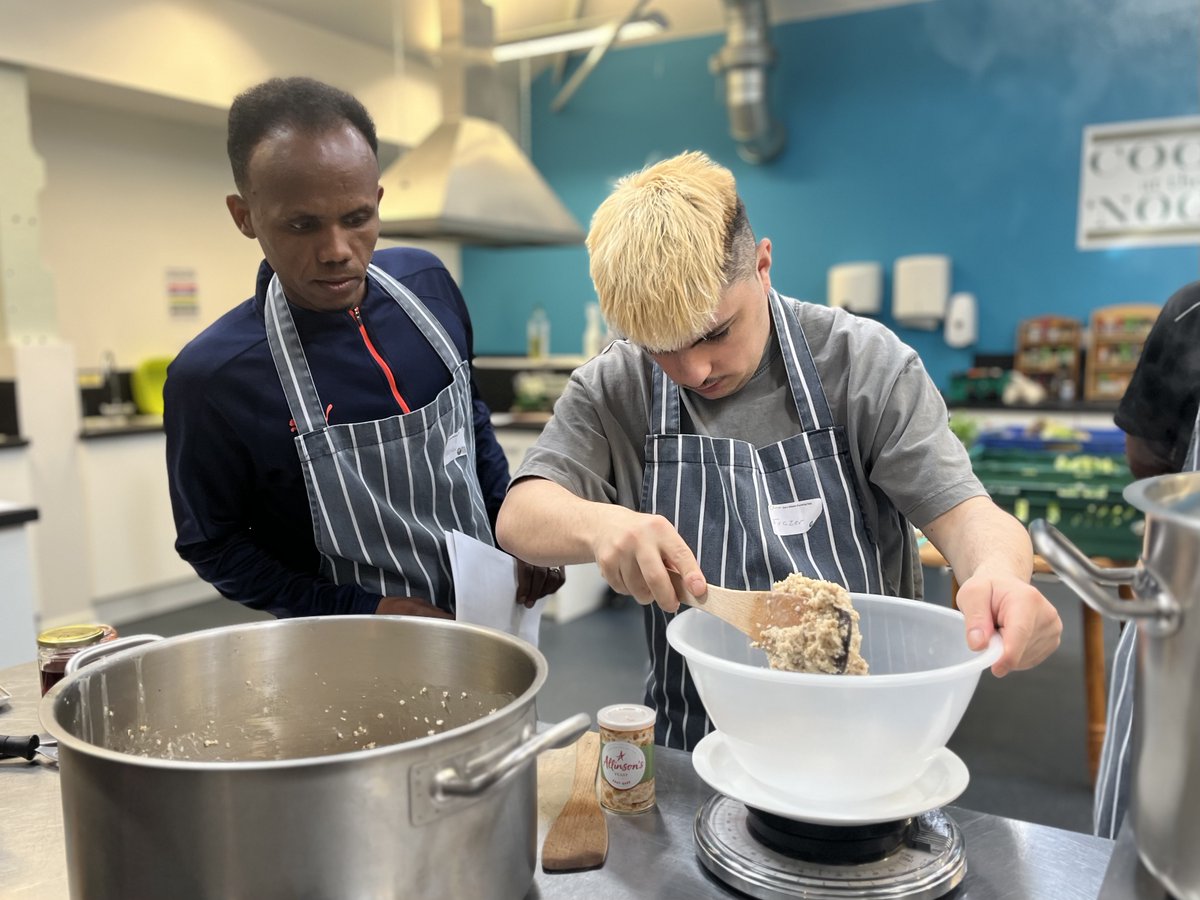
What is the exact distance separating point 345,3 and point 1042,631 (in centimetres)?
469

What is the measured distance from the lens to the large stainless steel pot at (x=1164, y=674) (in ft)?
1.73

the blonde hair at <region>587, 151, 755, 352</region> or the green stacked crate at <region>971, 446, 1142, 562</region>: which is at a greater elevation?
the blonde hair at <region>587, 151, 755, 352</region>

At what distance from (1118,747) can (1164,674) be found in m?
0.66

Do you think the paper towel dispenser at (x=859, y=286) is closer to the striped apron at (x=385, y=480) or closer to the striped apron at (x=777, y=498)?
the striped apron at (x=385, y=480)

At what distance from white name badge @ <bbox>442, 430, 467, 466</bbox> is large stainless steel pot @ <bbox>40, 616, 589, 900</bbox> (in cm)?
59

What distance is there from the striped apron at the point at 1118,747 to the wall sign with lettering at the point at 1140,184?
4.29m

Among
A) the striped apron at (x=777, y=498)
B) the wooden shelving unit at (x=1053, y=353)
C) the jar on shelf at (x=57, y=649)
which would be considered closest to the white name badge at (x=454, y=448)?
the striped apron at (x=777, y=498)

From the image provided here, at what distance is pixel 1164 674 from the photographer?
1.81 ft

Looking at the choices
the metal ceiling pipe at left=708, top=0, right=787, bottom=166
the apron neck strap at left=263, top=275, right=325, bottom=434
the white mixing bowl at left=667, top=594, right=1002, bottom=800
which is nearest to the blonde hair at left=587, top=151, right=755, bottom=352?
the white mixing bowl at left=667, top=594, right=1002, bottom=800

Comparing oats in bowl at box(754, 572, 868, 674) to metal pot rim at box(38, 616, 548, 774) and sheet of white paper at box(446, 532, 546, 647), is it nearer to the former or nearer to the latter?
metal pot rim at box(38, 616, 548, 774)

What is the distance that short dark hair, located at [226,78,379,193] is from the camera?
122 centimetres

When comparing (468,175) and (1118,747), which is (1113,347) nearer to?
(468,175)

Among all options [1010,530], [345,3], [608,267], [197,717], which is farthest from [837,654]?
[345,3]

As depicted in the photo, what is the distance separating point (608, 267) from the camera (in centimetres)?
106
